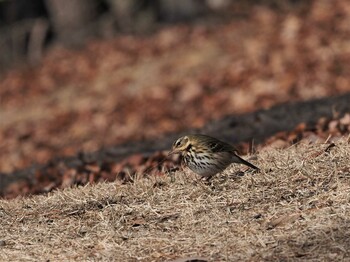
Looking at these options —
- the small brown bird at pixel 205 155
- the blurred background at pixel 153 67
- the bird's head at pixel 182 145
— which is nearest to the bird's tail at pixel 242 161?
the small brown bird at pixel 205 155

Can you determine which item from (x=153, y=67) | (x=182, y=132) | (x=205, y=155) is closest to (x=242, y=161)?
(x=205, y=155)

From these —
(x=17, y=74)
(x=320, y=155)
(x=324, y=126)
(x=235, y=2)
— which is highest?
(x=320, y=155)

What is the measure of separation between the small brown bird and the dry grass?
5.1 inches

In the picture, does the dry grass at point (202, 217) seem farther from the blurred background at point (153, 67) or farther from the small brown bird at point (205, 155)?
the blurred background at point (153, 67)

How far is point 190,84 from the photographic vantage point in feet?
65.6

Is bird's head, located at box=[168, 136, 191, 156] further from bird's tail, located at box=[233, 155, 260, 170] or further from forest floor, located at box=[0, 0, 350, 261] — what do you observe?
bird's tail, located at box=[233, 155, 260, 170]

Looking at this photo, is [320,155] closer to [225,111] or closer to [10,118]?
[225,111]

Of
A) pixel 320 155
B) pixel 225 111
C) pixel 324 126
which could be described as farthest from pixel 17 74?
pixel 320 155

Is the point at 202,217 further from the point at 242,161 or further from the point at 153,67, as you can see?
the point at 153,67

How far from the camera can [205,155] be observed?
26.1 feet

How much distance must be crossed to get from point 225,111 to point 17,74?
1063cm

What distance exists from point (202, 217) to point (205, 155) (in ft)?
3.00

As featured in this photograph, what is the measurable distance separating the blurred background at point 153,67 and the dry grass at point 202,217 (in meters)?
7.24

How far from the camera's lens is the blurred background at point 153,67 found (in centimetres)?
1798
